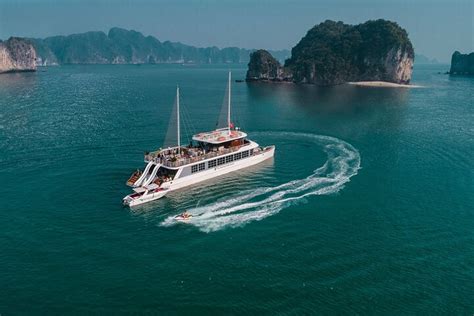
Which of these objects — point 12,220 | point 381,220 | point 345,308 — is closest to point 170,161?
point 12,220

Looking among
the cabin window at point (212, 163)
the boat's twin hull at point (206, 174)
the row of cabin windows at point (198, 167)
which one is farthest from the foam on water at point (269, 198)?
the cabin window at point (212, 163)

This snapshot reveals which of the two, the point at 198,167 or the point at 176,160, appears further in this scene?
the point at 198,167

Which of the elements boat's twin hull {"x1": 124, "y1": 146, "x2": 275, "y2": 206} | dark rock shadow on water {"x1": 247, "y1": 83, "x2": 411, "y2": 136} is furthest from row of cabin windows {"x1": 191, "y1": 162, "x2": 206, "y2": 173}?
dark rock shadow on water {"x1": 247, "y1": 83, "x2": 411, "y2": 136}

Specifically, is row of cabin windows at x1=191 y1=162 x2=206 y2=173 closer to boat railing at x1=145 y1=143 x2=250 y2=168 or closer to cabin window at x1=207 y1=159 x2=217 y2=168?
boat railing at x1=145 y1=143 x2=250 y2=168

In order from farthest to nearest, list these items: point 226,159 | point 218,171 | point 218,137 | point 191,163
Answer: point 218,137 → point 226,159 → point 218,171 → point 191,163

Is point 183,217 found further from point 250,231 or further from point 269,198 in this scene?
point 269,198

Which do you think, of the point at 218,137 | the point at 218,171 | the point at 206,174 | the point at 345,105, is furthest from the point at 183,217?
the point at 345,105
